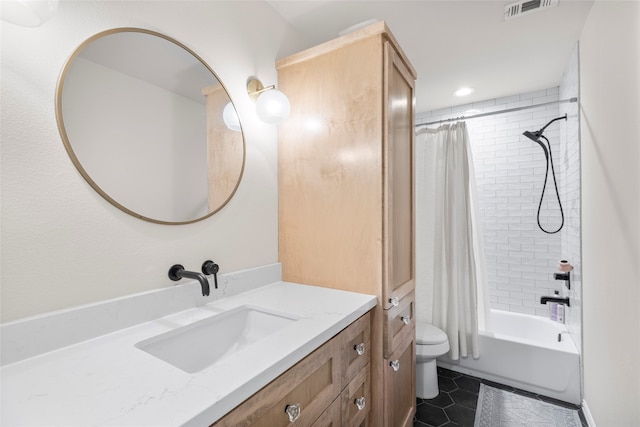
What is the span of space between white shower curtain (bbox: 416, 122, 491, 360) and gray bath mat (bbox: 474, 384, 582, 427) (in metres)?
0.32

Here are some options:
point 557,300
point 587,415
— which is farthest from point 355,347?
point 557,300

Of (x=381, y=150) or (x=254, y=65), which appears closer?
(x=381, y=150)

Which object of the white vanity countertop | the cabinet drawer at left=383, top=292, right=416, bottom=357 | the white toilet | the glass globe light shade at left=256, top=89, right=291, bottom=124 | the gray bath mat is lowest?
the gray bath mat

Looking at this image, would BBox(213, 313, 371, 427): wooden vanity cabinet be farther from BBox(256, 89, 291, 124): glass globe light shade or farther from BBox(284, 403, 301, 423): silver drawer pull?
BBox(256, 89, 291, 124): glass globe light shade

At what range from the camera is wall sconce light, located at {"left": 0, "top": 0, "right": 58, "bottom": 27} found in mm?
676

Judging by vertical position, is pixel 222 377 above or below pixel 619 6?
below

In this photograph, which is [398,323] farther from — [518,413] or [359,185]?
[518,413]

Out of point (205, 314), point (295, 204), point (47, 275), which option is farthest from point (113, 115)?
point (295, 204)

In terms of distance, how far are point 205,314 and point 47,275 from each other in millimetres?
474

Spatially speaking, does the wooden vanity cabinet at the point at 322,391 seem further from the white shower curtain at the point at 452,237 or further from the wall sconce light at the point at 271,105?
the white shower curtain at the point at 452,237

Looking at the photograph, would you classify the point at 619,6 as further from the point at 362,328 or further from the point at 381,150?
the point at 362,328

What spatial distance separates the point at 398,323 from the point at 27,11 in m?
1.66

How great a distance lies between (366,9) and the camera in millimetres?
1623

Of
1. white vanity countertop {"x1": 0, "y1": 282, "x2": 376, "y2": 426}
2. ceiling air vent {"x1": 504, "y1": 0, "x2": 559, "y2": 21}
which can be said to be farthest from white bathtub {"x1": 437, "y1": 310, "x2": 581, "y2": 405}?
ceiling air vent {"x1": 504, "y1": 0, "x2": 559, "y2": 21}
